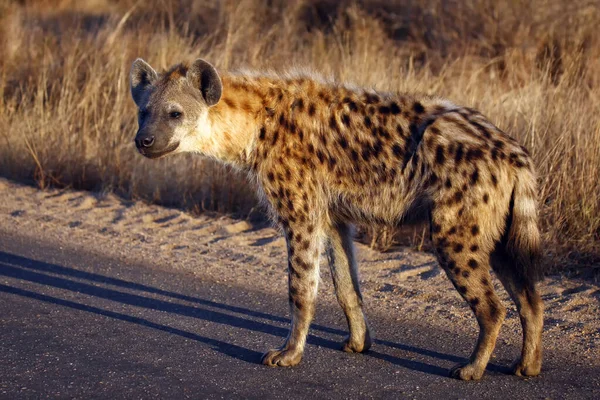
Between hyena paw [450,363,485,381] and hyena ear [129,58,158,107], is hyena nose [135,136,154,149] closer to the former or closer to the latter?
hyena ear [129,58,158,107]

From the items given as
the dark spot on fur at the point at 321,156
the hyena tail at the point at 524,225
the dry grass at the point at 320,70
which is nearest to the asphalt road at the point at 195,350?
the hyena tail at the point at 524,225

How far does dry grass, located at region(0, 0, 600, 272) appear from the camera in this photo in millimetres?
6219

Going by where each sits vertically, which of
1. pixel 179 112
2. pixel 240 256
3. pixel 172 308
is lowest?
pixel 172 308

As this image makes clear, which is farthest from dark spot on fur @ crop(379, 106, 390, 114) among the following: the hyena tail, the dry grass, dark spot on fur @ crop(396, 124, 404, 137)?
the dry grass

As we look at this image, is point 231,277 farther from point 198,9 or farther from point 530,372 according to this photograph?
point 198,9

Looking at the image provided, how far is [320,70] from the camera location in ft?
27.1

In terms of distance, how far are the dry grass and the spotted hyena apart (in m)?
1.06

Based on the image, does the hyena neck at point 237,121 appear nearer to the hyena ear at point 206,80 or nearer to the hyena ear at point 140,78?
the hyena ear at point 206,80

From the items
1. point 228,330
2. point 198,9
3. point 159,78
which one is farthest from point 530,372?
point 198,9

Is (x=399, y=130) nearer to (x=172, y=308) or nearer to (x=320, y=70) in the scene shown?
(x=172, y=308)

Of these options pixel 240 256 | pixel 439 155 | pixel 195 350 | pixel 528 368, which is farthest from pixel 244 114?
pixel 528 368

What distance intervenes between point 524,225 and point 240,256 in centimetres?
231

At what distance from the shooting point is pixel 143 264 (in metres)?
5.57

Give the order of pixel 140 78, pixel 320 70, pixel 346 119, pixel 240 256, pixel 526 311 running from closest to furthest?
pixel 526 311, pixel 346 119, pixel 140 78, pixel 240 256, pixel 320 70
